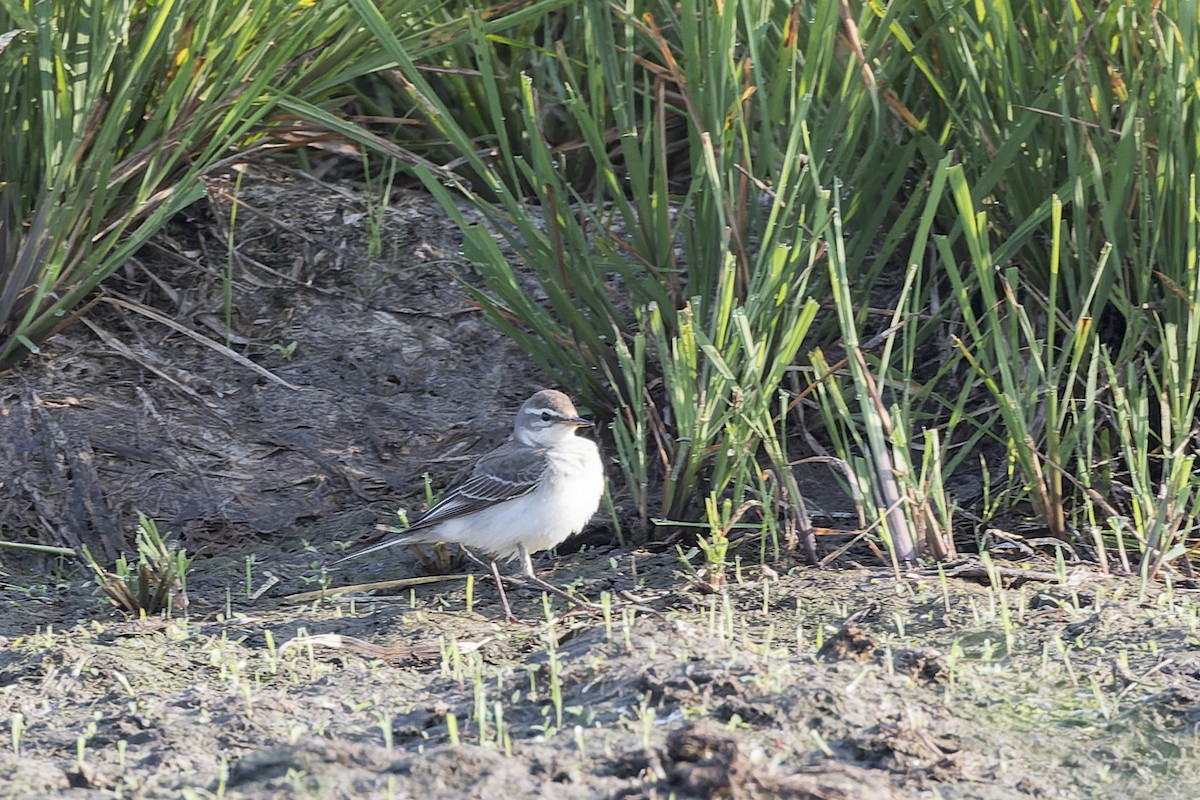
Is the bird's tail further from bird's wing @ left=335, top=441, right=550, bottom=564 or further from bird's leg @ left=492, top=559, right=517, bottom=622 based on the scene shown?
bird's leg @ left=492, top=559, right=517, bottom=622

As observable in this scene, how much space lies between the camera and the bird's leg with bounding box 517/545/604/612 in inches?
170

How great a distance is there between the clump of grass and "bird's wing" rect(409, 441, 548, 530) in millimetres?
742

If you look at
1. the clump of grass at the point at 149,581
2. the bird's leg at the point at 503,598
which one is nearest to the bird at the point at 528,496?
the bird's leg at the point at 503,598

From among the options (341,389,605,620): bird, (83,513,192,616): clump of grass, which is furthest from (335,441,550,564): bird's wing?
(83,513,192,616): clump of grass

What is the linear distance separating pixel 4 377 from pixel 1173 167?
392 centimetres

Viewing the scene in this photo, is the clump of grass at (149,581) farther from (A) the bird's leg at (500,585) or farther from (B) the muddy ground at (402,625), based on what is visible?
(A) the bird's leg at (500,585)

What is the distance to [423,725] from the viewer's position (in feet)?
10.8

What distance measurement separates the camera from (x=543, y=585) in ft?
15.0

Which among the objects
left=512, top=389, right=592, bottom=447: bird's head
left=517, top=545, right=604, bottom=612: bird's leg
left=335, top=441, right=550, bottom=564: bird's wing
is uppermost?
left=512, top=389, right=592, bottom=447: bird's head

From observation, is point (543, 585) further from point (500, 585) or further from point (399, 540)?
point (399, 540)

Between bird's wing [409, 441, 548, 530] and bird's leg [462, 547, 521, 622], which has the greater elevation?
bird's wing [409, 441, 548, 530]

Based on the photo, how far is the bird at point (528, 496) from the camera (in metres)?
4.80

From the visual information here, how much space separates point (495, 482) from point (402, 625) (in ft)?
2.72

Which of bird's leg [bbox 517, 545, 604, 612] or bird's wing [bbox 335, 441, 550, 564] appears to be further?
bird's wing [bbox 335, 441, 550, 564]
